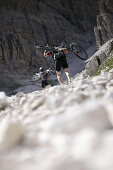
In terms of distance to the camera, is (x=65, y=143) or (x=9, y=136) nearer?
(x=65, y=143)

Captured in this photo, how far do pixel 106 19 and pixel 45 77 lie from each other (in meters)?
18.0

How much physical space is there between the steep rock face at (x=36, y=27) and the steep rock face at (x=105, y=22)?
20.9 feet

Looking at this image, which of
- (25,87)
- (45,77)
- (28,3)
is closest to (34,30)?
(28,3)

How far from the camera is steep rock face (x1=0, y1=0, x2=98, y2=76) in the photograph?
84.7 ft

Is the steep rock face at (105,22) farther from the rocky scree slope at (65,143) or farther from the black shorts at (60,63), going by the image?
the rocky scree slope at (65,143)

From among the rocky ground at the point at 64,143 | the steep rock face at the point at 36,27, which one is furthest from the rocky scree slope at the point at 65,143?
the steep rock face at the point at 36,27

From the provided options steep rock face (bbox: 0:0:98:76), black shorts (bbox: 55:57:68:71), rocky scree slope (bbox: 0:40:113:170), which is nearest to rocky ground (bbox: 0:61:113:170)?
rocky scree slope (bbox: 0:40:113:170)

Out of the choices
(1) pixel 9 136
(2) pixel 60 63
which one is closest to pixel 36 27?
(2) pixel 60 63

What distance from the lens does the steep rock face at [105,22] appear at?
938 inches

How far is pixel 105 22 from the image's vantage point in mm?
24031

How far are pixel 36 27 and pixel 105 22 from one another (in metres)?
12.5

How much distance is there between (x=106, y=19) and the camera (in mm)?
23875

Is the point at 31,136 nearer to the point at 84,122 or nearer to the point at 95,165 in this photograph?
the point at 84,122

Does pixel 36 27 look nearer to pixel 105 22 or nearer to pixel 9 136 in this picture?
pixel 105 22
